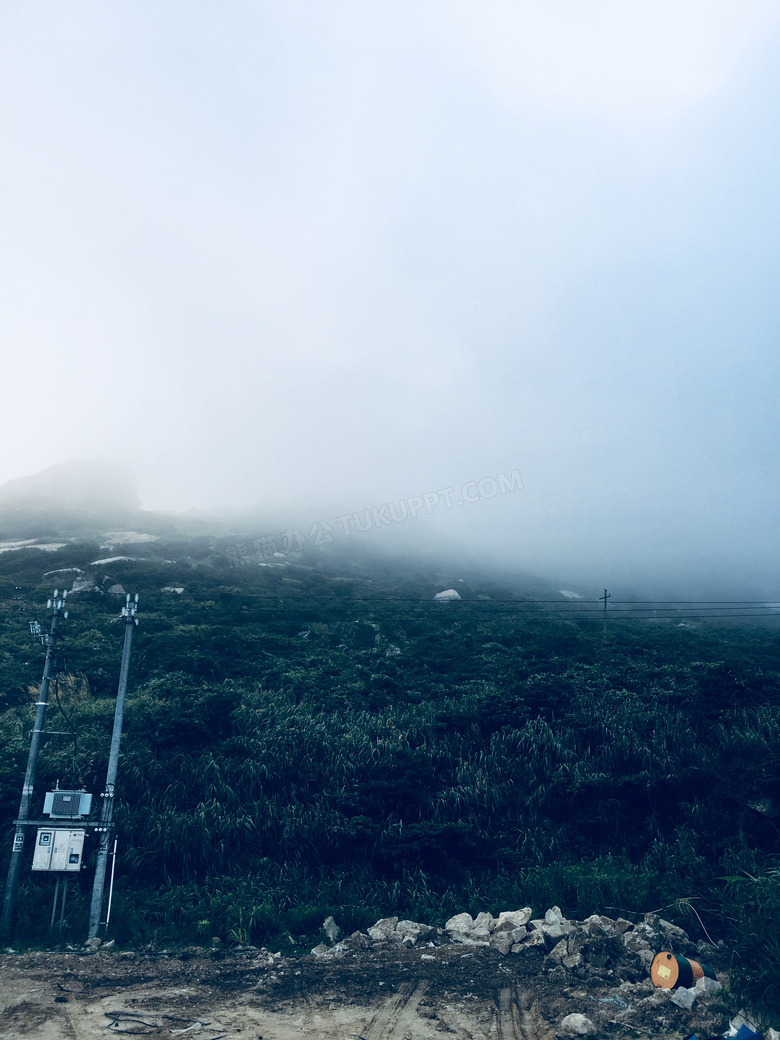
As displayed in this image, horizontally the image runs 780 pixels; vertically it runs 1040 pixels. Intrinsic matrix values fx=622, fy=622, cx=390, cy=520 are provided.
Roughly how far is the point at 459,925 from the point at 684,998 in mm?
4161

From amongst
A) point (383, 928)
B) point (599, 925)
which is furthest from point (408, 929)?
point (599, 925)

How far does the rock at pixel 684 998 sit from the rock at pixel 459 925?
12.5 feet

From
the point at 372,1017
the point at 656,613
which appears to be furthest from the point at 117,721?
the point at 656,613

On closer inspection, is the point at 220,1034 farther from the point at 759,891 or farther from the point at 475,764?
the point at 475,764

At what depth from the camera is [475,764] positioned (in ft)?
57.7

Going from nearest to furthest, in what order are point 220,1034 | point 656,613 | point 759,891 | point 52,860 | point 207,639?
point 220,1034
point 759,891
point 52,860
point 207,639
point 656,613

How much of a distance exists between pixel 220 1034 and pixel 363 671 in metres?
16.9

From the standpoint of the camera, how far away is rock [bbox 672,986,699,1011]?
8469 millimetres

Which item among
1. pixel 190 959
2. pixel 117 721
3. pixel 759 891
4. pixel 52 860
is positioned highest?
pixel 117 721

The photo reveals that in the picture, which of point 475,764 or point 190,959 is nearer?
point 190,959

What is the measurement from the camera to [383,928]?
1149 cm

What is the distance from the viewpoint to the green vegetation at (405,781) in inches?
484

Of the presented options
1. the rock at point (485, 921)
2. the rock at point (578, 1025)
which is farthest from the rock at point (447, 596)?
the rock at point (578, 1025)

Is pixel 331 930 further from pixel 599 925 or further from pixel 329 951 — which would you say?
pixel 599 925
